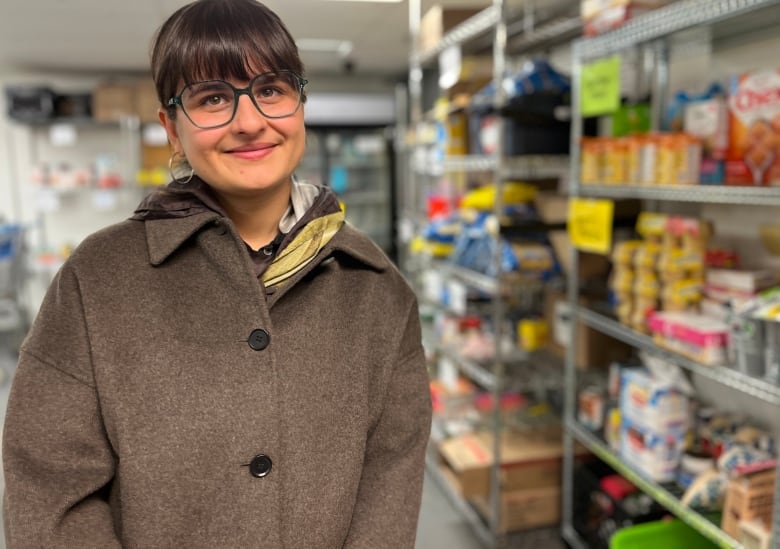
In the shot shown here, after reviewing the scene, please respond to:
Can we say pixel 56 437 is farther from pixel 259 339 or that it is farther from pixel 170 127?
pixel 170 127

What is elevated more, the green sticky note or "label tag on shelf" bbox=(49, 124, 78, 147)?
"label tag on shelf" bbox=(49, 124, 78, 147)

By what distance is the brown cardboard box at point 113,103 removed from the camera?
527cm

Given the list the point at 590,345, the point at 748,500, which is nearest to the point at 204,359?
the point at 748,500

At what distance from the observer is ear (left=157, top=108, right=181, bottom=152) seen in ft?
3.27

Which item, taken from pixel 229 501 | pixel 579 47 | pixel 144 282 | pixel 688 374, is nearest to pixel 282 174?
pixel 144 282

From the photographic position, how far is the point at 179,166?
1.06 m

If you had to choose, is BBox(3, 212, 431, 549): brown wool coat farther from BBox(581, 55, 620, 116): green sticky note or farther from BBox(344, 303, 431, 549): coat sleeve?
BBox(581, 55, 620, 116): green sticky note

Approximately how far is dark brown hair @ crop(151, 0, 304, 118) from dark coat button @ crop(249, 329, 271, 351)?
0.37 metres

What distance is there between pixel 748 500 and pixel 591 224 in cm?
98

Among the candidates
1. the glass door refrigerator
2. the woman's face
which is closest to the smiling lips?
the woman's face

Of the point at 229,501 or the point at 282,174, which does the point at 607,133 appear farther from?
the point at 229,501

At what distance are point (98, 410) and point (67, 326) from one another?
133mm

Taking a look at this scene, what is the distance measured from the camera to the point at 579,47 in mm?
2227

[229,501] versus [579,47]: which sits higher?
[579,47]
